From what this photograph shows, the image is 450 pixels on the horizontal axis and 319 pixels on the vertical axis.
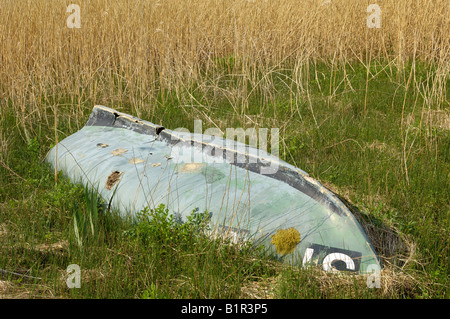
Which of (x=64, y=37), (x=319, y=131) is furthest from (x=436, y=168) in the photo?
(x=64, y=37)

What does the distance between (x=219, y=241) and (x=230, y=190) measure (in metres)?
0.30

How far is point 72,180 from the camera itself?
3045 mm

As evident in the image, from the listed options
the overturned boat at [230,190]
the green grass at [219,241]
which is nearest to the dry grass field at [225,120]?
the green grass at [219,241]

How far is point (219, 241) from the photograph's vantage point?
86.4 inches

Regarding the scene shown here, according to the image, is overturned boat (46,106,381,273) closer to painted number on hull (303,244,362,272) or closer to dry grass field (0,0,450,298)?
painted number on hull (303,244,362,272)

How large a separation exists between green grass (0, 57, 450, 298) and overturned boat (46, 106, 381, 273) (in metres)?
0.10

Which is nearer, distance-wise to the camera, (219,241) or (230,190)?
(219,241)

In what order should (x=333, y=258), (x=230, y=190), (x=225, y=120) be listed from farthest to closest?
1. (x=225, y=120)
2. (x=230, y=190)
3. (x=333, y=258)

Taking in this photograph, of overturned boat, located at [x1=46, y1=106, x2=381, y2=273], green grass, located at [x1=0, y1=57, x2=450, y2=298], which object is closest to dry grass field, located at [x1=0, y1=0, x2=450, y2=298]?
green grass, located at [x1=0, y1=57, x2=450, y2=298]

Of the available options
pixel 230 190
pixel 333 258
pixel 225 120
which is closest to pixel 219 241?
pixel 230 190

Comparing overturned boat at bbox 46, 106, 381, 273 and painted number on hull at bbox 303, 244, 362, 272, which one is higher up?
overturned boat at bbox 46, 106, 381, 273

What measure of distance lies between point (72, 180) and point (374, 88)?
3397mm

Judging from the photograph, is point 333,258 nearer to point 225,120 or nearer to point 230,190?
point 230,190

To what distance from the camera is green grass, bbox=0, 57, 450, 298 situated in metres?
2.03
